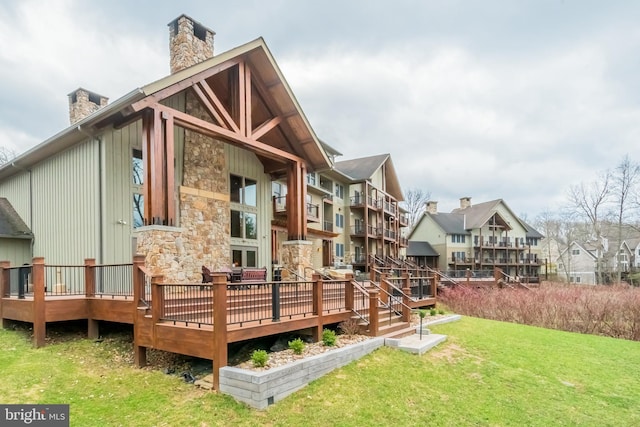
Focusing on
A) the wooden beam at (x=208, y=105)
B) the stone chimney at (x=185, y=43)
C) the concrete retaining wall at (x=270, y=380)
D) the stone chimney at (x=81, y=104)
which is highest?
the stone chimney at (x=185, y=43)

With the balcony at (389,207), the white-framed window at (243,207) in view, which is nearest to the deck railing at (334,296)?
the white-framed window at (243,207)

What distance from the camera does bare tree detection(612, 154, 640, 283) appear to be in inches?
1428

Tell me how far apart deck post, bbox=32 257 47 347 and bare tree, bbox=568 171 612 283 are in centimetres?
4548

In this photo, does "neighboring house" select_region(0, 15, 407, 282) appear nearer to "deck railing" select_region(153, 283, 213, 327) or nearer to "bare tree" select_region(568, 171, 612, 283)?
"deck railing" select_region(153, 283, 213, 327)

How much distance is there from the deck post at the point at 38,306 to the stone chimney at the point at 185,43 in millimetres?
6842

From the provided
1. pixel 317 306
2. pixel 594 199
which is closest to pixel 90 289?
pixel 317 306

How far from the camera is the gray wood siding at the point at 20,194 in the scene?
43.5ft

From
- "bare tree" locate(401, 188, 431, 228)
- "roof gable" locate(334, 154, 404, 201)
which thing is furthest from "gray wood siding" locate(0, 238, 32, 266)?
"bare tree" locate(401, 188, 431, 228)

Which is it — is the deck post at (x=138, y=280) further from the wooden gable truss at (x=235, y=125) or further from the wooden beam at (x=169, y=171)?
the wooden beam at (x=169, y=171)

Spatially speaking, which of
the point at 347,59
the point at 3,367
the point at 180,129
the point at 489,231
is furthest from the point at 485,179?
the point at 3,367

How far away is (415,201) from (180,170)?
1864 inches

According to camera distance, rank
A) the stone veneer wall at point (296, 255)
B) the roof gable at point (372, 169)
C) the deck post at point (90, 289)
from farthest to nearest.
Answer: the roof gable at point (372, 169)
the stone veneer wall at point (296, 255)
the deck post at point (90, 289)

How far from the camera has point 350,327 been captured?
30.0ft

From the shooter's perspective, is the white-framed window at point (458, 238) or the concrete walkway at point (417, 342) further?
the white-framed window at point (458, 238)
